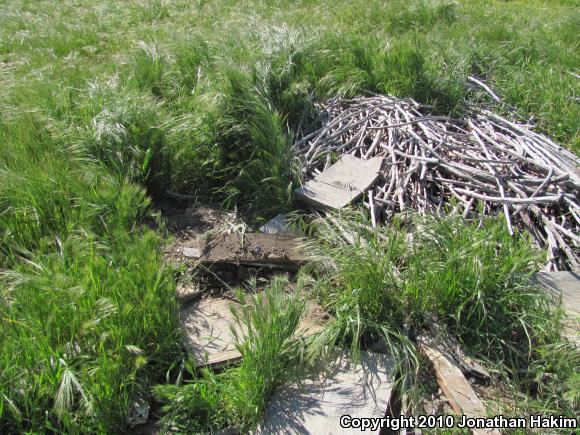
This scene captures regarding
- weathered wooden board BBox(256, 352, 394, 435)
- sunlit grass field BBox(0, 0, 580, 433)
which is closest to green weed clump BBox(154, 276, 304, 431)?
weathered wooden board BBox(256, 352, 394, 435)

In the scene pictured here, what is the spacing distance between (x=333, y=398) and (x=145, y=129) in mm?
2510

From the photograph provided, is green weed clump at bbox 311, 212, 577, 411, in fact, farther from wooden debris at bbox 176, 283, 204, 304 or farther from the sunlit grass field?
the sunlit grass field

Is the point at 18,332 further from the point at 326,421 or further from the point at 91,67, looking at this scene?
the point at 91,67

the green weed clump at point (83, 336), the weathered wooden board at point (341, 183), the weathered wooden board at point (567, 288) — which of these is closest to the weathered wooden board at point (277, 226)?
the weathered wooden board at point (341, 183)

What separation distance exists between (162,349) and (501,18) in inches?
271

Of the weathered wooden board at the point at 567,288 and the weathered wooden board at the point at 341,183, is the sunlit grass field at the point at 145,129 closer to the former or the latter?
the weathered wooden board at the point at 341,183

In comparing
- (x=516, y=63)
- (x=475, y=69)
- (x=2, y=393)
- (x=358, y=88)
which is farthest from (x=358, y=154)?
(x=2, y=393)

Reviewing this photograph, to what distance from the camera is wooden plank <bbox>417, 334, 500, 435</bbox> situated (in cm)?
263

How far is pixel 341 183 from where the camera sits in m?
4.09

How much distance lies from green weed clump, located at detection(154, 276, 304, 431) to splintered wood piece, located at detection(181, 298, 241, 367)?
149 millimetres

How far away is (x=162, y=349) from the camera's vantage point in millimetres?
2840

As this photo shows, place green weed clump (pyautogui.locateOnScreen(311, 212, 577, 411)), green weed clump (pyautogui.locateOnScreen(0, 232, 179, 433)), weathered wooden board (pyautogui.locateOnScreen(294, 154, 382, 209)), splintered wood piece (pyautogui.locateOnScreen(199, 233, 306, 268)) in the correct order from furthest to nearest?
weathered wooden board (pyautogui.locateOnScreen(294, 154, 382, 209)), splintered wood piece (pyautogui.locateOnScreen(199, 233, 306, 268)), green weed clump (pyautogui.locateOnScreen(311, 212, 577, 411)), green weed clump (pyautogui.locateOnScreen(0, 232, 179, 433))

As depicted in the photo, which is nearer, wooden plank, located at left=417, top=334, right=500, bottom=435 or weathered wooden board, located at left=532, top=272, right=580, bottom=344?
wooden plank, located at left=417, top=334, right=500, bottom=435

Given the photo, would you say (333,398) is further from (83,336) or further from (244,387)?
(83,336)
